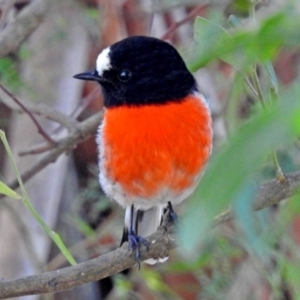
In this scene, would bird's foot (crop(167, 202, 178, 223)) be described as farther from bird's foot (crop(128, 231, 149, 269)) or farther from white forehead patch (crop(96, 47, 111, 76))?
white forehead patch (crop(96, 47, 111, 76))

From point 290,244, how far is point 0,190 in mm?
1414

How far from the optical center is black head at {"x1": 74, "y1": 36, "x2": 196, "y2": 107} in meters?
2.02

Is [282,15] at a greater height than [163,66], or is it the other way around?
[282,15]

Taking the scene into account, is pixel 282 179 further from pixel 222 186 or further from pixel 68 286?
pixel 222 186

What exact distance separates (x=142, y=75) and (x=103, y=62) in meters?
0.12

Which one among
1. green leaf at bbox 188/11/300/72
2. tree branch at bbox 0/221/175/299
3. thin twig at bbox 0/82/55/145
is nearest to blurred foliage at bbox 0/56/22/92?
thin twig at bbox 0/82/55/145

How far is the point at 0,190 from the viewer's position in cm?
129

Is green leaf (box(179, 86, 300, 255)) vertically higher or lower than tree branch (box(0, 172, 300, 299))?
higher

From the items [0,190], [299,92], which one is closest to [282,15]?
[299,92]

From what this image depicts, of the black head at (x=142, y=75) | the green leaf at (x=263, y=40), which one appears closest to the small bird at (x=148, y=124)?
the black head at (x=142, y=75)

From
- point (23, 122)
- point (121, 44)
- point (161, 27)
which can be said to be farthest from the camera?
Answer: point (161, 27)

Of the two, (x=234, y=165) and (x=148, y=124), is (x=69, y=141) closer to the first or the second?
(x=148, y=124)

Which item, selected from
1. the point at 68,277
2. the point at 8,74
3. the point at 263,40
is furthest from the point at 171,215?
the point at 263,40

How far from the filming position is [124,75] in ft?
6.76
